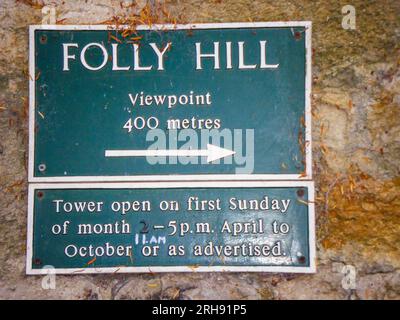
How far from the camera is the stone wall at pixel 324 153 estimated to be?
289cm

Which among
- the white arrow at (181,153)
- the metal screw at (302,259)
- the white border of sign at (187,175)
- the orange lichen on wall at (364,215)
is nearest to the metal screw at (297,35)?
the white border of sign at (187,175)

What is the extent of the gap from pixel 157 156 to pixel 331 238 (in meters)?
0.99

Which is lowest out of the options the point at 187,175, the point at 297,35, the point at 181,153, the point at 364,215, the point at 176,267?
the point at 176,267

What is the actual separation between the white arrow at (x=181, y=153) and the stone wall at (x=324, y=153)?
477mm

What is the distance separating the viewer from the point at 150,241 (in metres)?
2.89

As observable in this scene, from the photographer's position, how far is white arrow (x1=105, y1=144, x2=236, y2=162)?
291 centimetres

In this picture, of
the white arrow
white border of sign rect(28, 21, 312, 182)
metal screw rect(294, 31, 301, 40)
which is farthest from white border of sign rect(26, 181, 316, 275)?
metal screw rect(294, 31, 301, 40)

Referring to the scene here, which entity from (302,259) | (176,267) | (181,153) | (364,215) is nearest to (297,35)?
(181,153)

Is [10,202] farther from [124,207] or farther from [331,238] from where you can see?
[331,238]

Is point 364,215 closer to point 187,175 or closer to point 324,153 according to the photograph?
point 324,153

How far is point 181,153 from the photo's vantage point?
9.59ft

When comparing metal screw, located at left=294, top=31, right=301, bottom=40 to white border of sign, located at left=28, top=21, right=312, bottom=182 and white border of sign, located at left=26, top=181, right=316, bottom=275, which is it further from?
white border of sign, located at left=26, top=181, right=316, bottom=275

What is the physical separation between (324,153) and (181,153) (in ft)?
2.45
